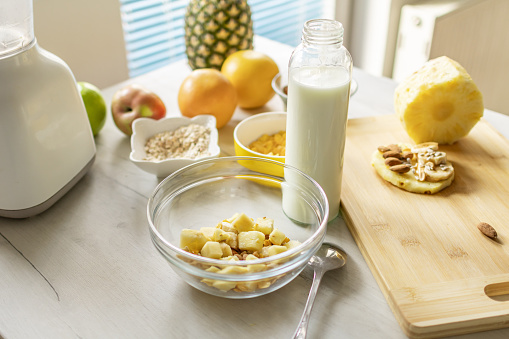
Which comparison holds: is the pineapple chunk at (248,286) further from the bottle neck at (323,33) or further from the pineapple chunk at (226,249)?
the bottle neck at (323,33)

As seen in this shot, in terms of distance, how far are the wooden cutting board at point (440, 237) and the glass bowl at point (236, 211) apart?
11cm

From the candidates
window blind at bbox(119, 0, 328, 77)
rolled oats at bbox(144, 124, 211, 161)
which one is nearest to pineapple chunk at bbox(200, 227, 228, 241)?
rolled oats at bbox(144, 124, 211, 161)

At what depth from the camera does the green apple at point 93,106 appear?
106 cm

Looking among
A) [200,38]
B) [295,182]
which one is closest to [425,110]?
[295,182]

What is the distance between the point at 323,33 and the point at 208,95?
43 centimetres

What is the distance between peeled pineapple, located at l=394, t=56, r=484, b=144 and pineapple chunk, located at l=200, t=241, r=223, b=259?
53 centimetres

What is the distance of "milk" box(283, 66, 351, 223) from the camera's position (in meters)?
0.72

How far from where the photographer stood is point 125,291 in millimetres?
711

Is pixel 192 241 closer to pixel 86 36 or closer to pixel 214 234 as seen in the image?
pixel 214 234

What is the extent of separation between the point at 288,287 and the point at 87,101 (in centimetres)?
64

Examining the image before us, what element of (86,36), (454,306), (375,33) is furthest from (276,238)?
(375,33)

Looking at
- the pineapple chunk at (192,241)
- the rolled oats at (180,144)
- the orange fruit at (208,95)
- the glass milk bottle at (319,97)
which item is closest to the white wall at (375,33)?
the orange fruit at (208,95)

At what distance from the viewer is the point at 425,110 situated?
96cm

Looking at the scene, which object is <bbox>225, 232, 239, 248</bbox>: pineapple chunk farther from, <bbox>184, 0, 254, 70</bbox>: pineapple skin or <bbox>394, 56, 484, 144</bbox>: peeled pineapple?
<bbox>184, 0, 254, 70</bbox>: pineapple skin
